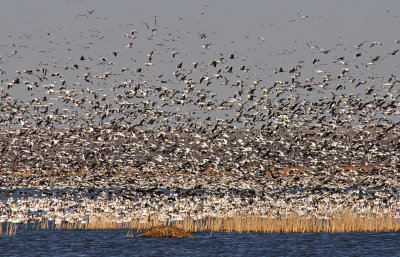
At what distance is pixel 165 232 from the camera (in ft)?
122

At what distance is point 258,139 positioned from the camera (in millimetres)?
47656

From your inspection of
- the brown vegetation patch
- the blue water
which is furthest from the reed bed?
the brown vegetation patch

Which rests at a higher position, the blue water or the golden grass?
the golden grass

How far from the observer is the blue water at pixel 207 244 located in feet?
106

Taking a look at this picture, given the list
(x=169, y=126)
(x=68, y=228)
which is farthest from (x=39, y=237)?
(x=169, y=126)

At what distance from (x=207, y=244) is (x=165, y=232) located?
3.34 m

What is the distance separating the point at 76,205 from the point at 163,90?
10005mm

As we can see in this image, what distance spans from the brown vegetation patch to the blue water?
535 millimetres

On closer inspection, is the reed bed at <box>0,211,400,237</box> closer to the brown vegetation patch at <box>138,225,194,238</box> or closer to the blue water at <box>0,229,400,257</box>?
the blue water at <box>0,229,400,257</box>

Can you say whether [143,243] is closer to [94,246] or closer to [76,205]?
[94,246]

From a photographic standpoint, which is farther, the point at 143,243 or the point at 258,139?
the point at 258,139

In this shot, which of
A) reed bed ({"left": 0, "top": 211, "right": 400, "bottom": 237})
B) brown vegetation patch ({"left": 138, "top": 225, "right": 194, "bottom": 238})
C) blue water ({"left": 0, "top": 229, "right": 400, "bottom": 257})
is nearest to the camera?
blue water ({"left": 0, "top": 229, "right": 400, "bottom": 257})

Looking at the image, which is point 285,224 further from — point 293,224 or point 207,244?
point 207,244

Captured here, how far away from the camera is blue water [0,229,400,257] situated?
32.3 meters
